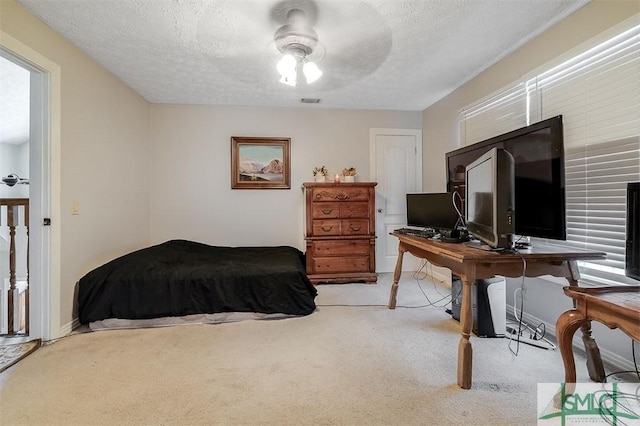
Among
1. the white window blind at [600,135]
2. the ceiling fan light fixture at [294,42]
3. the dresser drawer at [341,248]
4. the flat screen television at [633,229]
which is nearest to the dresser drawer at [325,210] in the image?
the dresser drawer at [341,248]

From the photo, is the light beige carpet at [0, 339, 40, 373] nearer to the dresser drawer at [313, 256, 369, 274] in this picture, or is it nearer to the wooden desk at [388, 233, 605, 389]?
the dresser drawer at [313, 256, 369, 274]

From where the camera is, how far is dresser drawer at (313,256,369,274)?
3.54m

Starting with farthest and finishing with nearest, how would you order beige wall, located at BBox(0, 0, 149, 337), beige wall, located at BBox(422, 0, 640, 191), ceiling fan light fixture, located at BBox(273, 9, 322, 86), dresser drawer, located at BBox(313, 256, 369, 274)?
dresser drawer, located at BBox(313, 256, 369, 274) < beige wall, located at BBox(0, 0, 149, 337) < ceiling fan light fixture, located at BBox(273, 9, 322, 86) < beige wall, located at BBox(422, 0, 640, 191)

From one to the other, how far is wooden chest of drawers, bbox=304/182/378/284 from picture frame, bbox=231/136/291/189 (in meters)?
0.60

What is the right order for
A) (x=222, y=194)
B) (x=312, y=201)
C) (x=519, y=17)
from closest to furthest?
(x=519, y=17) < (x=312, y=201) < (x=222, y=194)

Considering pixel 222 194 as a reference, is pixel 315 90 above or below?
above

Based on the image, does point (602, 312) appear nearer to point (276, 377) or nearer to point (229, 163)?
point (276, 377)

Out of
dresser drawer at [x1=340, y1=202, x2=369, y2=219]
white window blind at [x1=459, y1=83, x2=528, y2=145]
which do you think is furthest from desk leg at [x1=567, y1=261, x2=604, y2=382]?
dresser drawer at [x1=340, y1=202, x2=369, y2=219]

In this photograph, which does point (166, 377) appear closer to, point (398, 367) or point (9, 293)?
point (398, 367)

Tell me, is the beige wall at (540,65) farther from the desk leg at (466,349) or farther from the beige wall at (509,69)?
the desk leg at (466,349)

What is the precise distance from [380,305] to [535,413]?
5.07 ft

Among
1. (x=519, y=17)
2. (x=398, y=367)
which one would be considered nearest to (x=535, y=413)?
(x=398, y=367)

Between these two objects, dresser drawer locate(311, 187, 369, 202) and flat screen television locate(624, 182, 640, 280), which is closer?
flat screen television locate(624, 182, 640, 280)

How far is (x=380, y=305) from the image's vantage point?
284 centimetres
